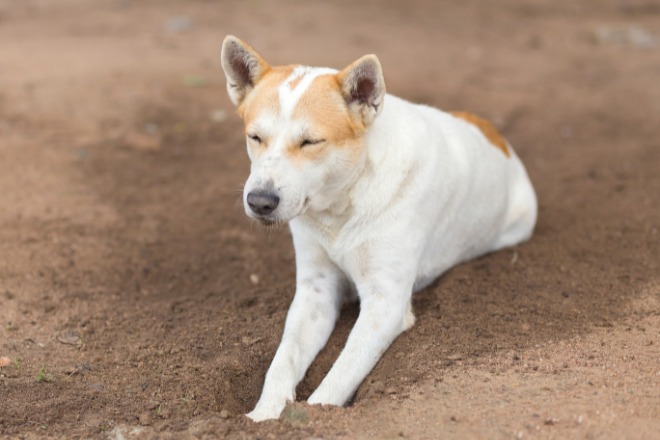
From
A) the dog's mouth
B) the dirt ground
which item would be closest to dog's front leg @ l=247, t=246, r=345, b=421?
the dirt ground

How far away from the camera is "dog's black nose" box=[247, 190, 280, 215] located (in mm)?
3838

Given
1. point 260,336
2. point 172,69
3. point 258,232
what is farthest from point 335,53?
point 260,336

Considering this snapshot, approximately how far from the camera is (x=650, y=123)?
7812 millimetres

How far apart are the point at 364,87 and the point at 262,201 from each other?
81 centimetres

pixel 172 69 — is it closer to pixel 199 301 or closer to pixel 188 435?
pixel 199 301

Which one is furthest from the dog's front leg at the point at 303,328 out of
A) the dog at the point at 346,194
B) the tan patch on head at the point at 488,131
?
the tan patch on head at the point at 488,131

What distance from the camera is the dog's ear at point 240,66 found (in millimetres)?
4359

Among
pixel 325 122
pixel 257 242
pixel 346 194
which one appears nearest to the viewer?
pixel 325 122

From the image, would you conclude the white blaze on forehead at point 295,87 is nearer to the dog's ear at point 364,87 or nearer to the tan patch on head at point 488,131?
the dog's ear at point 364,87

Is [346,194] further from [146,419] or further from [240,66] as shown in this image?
[146,419]

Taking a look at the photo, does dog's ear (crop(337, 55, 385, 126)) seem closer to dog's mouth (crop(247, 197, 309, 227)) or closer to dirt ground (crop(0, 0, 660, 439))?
dog's mouth (crop(247, 197, 309, 227))

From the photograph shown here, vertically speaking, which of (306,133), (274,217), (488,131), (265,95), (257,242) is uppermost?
(265,95)

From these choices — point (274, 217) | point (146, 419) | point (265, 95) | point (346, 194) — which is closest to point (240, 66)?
point (265, 95)

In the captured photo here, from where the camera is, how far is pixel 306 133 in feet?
13.1
